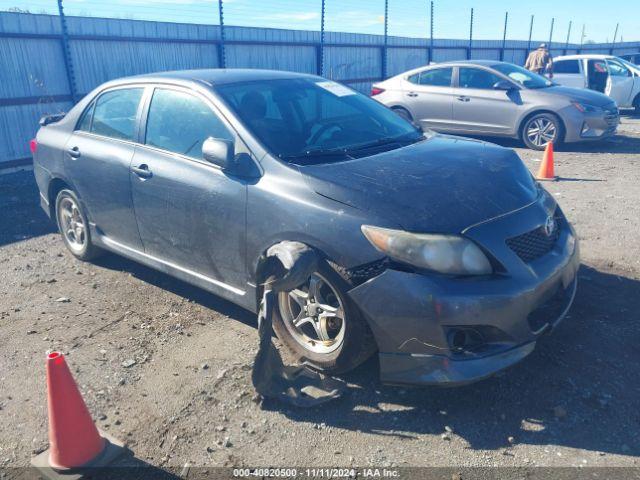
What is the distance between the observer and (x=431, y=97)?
10758mm

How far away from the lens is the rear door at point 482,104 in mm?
9969

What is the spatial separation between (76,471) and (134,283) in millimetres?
2327

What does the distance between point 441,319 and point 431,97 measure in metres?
8.84

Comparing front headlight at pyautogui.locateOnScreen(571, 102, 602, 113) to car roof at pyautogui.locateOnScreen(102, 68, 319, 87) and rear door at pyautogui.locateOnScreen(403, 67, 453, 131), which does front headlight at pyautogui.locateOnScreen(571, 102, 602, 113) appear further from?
car roof at pyautogui.locateOnScreen(102, 68, 319, 87)

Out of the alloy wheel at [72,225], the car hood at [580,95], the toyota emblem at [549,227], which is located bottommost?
the alloy wheel at [72,225]

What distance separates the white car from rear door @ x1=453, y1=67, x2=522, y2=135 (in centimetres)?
589

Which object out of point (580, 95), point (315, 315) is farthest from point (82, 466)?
point (580, 95)

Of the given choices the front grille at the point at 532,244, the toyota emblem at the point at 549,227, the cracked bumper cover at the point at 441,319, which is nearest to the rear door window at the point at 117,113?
the cracked bumper cover at the point at 441,319

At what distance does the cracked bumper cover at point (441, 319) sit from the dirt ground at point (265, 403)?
0.96ft

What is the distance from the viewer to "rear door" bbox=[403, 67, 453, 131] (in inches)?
420

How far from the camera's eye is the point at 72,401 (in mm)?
2578

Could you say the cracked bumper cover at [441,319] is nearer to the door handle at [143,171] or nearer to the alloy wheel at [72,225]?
the door handle at [143,171]

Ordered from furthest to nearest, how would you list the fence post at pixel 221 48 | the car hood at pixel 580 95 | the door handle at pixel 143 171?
the fence post at pixel 221 48 < the car hood at pixel 580 95 < the door handle at pixel 143 171

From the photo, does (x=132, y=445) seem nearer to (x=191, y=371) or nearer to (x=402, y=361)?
(x=191, y=371)
